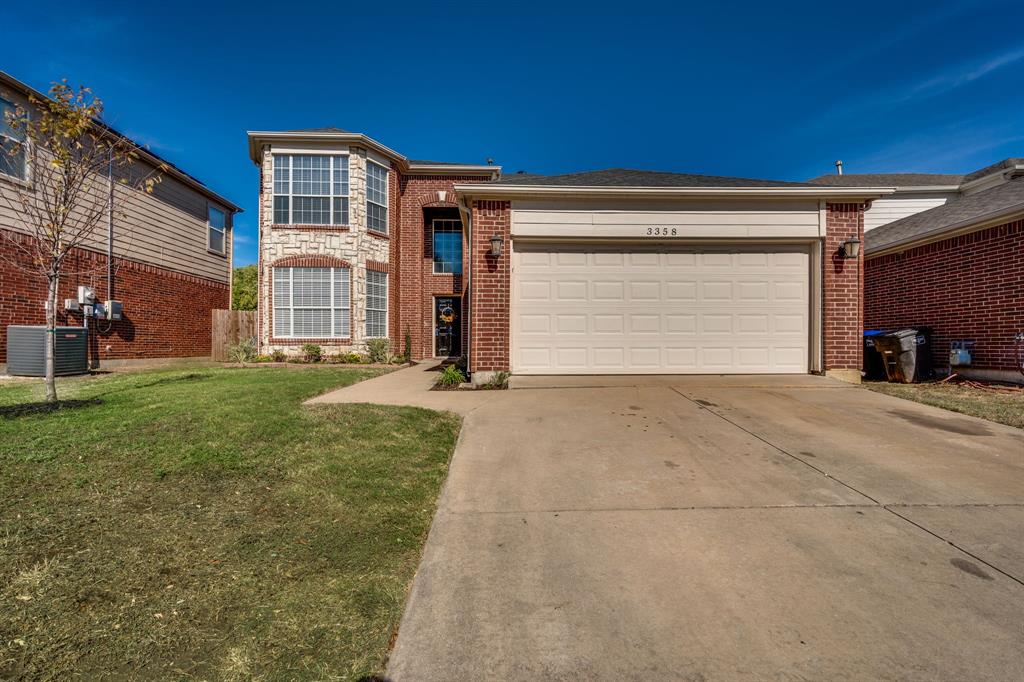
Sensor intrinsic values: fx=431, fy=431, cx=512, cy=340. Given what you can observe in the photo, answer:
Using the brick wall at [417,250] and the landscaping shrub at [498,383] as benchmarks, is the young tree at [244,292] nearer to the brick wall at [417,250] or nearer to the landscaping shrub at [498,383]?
the brick wall at [417,250]

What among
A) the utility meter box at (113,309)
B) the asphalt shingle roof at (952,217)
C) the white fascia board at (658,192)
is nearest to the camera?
the white fascia board at (658,192)

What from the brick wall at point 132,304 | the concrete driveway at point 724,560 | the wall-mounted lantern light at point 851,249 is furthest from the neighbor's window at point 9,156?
the wall-mounted lantern light at point 851,249

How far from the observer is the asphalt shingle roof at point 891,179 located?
15.7m

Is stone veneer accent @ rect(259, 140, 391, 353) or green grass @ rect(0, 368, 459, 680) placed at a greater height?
stone veneer accent @ rect(259, 140, 391, 353)

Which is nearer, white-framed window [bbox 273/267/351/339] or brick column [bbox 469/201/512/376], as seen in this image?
brick column [bbox 469/201/512/376]

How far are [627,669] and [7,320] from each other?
13605mm

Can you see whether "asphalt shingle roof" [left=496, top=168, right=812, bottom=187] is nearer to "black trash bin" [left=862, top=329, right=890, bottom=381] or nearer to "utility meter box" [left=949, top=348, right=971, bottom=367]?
"black trash bin" [left=862, top=329, right=890, bottom=381]

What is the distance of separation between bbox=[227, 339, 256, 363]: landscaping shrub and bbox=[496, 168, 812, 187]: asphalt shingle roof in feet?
29.6

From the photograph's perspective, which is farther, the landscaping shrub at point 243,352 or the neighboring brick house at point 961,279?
the landscaping shrub at point 243,352

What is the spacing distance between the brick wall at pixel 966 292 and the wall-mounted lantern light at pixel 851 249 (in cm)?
293

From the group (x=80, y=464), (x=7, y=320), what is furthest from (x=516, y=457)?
(x=7, y=320)

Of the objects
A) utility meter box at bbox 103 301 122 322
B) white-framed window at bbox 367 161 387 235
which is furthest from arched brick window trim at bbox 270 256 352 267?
utility meter box at bbox 103 301 122 322

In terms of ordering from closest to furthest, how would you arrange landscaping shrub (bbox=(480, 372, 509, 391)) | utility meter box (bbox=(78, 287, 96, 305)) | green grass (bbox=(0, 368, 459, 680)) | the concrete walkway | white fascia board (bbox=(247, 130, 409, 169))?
green grass (bbox=(0, 368, 459, 680)) < the concrete walkway < landscaping shrub (bbox=(480, 372, 509, 391)) < utility meter box (bbox=(78, 287, 96, 305)) < white fascia board (bbox=(247, 130, 409, 169))

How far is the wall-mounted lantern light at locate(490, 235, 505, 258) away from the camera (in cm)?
760
